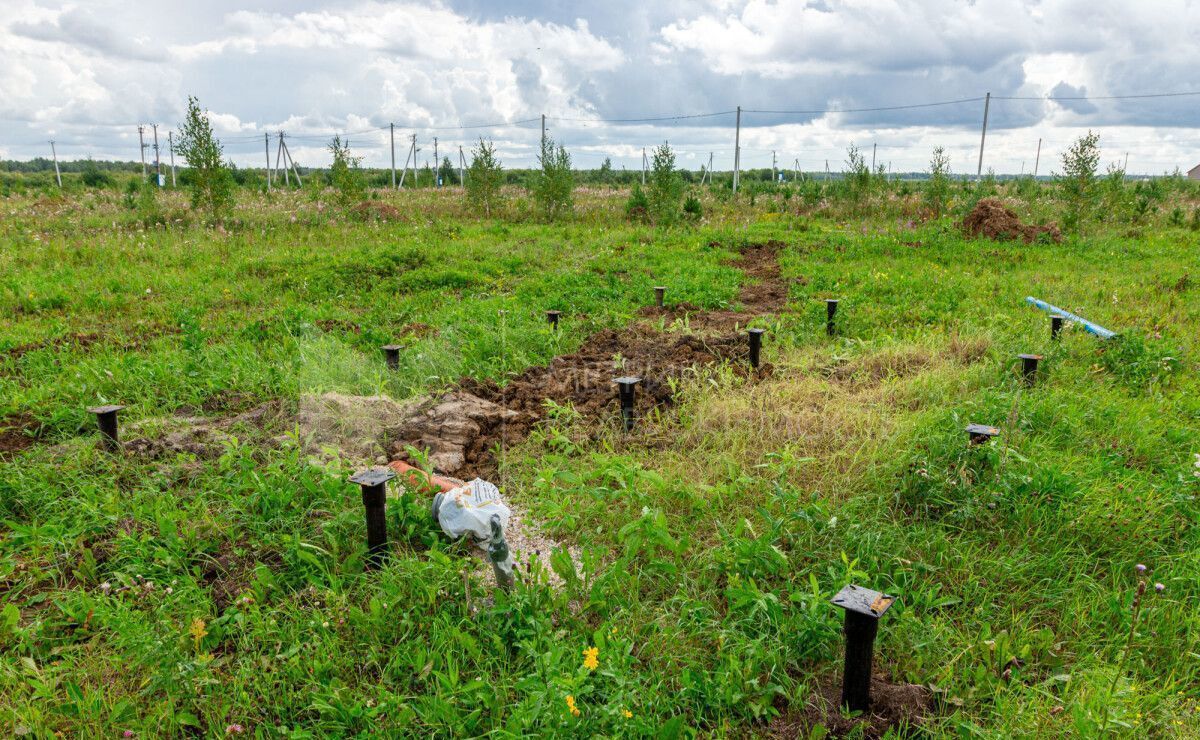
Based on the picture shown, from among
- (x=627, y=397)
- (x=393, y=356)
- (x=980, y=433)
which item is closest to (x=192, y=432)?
(x=393, y=356)

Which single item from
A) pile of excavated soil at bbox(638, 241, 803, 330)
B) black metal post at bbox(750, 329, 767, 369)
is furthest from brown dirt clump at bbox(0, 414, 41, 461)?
pile of excavated soil at bbox(638, 241, 803, 330)

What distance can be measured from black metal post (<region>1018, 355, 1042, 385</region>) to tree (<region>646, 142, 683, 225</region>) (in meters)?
12.8

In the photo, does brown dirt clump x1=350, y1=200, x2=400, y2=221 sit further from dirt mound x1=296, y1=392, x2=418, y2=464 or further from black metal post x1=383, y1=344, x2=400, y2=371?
dirt mound x1=296, y1=392, x2=418, y2=464

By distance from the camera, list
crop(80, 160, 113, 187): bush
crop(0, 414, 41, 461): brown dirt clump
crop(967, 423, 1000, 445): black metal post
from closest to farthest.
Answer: crop(967, 423, 1000, 445): black metal post → crop(0, 414, 41, 461): brown dirt clump → crop(80, 160, 113, 187): bush

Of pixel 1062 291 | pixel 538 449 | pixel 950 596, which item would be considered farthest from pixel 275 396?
pixel 1062 291

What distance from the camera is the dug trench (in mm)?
4074

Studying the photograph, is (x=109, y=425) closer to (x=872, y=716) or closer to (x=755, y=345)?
(x=872, y=716)

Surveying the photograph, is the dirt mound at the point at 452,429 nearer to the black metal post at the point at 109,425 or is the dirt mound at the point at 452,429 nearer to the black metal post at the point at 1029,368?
the black metal post at the point at 109,425

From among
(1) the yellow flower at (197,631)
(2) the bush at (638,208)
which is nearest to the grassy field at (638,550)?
(1) the yellow flower at (197,631)

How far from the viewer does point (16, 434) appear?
421 centimetres

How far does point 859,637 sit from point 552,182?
54.9ft

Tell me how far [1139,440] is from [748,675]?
10.2 feet

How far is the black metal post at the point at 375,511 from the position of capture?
2766 millimetres

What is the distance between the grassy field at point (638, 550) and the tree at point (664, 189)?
36.7 feet
